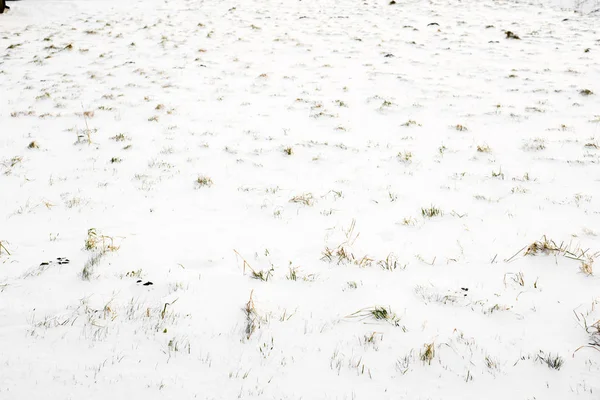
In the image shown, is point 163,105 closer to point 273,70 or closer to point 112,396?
point 273,70

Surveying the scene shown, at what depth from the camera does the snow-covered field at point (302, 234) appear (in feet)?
9.78

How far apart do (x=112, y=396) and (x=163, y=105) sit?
8.66 m

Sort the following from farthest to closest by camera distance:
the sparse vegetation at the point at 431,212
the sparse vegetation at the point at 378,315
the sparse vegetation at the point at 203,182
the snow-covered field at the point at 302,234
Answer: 1. the sparse vegetation at the point at 203,182
2. the sparse vegetation at the point at 431,212
3. the sparse vegetation at the point at 378,315
4. the snow-covered field at the point at 302,234

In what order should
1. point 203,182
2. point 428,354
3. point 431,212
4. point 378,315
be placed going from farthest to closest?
1. point 203,182
2. point 431,212
3. point 378,315
4. point 428,354

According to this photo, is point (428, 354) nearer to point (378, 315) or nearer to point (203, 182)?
point (378, 315)

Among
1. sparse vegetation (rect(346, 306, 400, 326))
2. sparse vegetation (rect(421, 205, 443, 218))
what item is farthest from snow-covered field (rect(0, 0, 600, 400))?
sparse vegetation (rect(421, 205, 443, 218))

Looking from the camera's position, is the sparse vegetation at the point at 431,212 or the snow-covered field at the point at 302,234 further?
the sparse vegetation at the point at 431,212

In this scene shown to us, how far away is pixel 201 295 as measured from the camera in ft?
12.6

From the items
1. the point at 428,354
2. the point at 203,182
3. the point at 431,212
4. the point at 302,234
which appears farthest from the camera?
the point at 203,182

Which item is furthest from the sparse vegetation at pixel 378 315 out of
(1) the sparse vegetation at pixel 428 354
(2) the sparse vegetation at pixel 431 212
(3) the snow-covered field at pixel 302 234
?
(2) the sparse vegetation at pixel 431 212

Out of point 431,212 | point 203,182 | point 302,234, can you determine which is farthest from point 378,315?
point 203,182

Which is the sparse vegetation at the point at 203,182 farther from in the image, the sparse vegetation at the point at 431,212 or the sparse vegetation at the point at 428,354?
the sparse vegetation at the point at 428,354

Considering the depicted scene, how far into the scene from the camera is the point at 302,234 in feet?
16.3

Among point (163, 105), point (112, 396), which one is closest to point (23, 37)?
point (163, 105)
